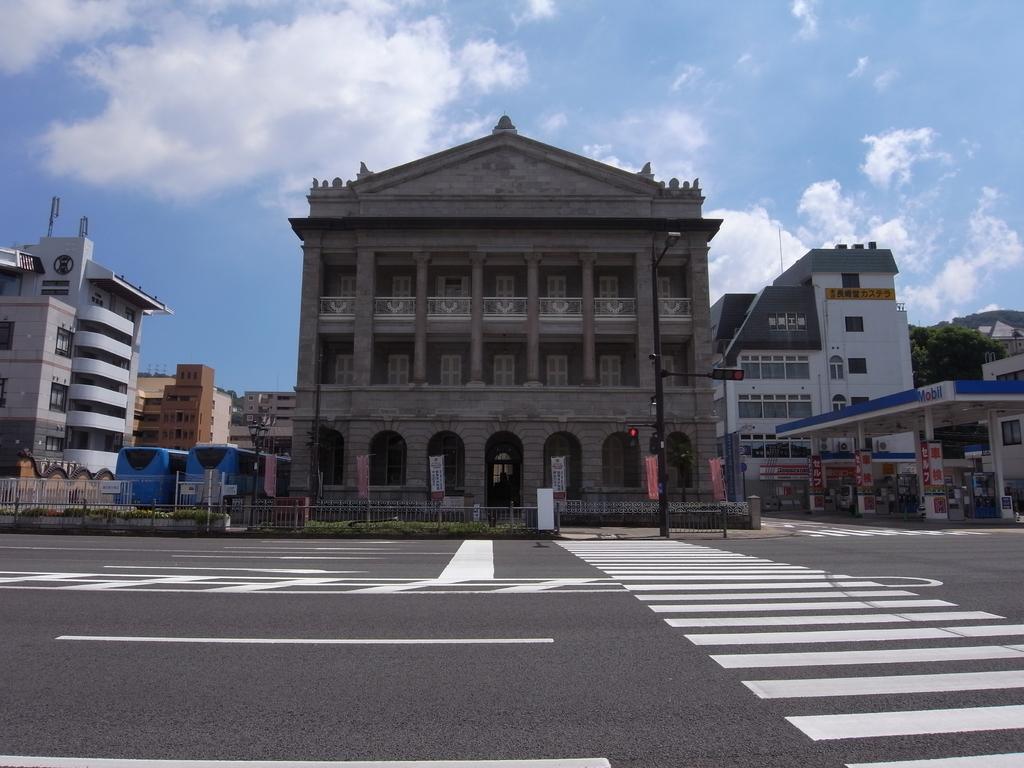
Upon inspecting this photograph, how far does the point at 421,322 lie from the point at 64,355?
44.9 m

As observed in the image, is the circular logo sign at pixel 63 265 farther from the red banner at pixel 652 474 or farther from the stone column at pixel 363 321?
the red banner at pixel 652 474

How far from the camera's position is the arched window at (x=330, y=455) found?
3431cm

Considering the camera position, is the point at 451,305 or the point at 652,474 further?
the point at 451,305

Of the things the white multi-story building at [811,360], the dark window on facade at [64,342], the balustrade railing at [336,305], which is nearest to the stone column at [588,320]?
the balustrade railing at [336,305]

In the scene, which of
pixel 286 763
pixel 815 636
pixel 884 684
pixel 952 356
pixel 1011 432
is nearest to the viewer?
pixel 286 763

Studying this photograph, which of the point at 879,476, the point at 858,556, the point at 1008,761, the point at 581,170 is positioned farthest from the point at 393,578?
the point at 879,476

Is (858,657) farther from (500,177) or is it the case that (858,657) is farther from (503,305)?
(500,177)

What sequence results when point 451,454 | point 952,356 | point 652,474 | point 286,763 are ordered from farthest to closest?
point 952,356
point 451,454
point 652,474
point 286,763

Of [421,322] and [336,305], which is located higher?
[336,305]

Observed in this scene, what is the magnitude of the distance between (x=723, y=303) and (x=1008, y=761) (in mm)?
60447

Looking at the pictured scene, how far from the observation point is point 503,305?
35.7m

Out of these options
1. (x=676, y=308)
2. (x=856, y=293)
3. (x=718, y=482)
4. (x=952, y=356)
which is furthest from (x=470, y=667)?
(x=952, y=356)

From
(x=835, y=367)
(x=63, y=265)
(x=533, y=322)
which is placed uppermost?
(x=63, y=265)

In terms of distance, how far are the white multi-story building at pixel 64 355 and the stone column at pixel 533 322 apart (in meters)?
43.1
